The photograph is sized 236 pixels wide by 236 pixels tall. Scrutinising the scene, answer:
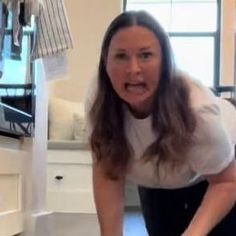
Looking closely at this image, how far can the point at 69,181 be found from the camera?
406 centimetres

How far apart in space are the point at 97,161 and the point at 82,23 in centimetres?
375

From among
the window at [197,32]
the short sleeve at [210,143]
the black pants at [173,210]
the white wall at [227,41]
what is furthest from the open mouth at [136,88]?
the window at [197,32]

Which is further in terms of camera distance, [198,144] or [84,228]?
[84,228]

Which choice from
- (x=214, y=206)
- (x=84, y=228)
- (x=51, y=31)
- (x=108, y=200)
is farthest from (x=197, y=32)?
(x=214, y=206)

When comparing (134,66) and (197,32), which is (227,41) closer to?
(197,32)

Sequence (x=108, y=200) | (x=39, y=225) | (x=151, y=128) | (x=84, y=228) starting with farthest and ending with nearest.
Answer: (x=84, y=228)
(x=39, y=225)
(x=108, y=200)
(x=151, y=128)

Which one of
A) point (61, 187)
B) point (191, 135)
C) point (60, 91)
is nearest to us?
point (191, 135)

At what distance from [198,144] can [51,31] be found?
2.90 ft

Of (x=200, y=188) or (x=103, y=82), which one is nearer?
(x=103, y=82)

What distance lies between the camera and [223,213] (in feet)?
4.01

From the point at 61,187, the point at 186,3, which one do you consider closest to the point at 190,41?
the point at 186,3

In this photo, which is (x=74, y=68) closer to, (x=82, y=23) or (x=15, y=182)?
(x=82, y=23)

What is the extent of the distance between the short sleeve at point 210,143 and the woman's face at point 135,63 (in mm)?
112

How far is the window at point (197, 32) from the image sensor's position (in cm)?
502
